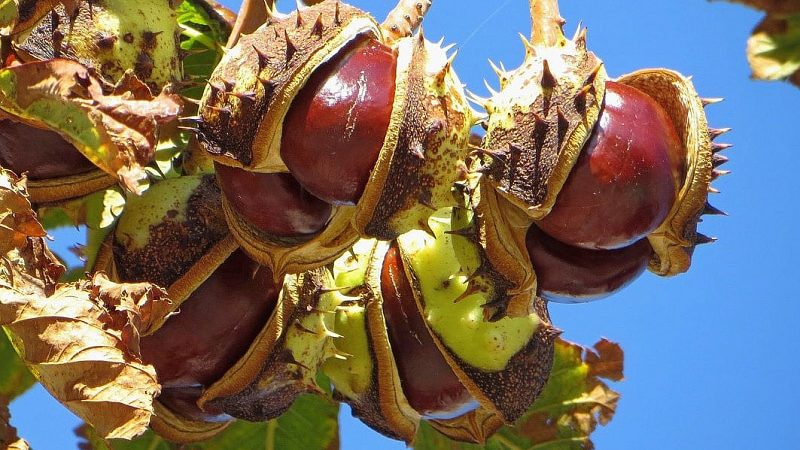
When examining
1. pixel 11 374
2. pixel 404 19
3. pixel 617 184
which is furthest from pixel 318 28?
pixel 11 374

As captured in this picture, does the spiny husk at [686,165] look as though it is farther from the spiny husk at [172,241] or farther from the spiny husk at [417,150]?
the spiny husk at [172,241]

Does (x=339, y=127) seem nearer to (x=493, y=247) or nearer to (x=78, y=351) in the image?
(x=493, y=247)

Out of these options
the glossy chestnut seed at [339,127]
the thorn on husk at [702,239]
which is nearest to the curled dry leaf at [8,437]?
the glossy chestnut seed at [339,127]

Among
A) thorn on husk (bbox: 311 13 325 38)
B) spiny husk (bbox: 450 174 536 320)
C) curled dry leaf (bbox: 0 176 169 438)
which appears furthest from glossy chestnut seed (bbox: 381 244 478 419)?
curled dry leaf (bbox: 0 176 169 438)

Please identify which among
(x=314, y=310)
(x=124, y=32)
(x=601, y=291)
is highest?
(x=124, y=32)

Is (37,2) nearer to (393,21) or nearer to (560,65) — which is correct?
(393,21)

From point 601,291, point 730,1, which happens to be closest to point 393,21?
point 601,291

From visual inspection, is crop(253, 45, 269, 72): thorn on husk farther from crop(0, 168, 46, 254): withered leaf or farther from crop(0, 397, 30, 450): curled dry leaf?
crop(0, 397, 30, 450): curled dry leaf
